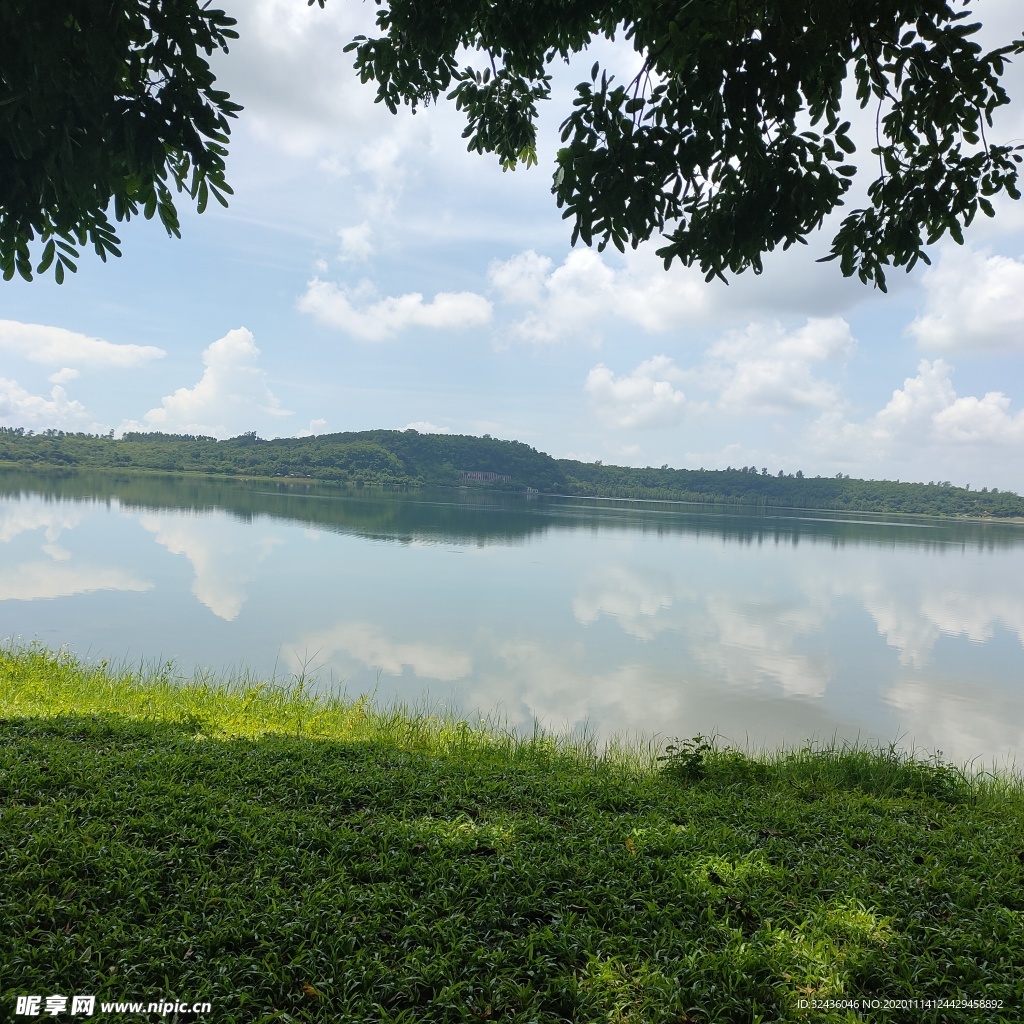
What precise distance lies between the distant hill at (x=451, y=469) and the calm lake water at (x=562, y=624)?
63.7m

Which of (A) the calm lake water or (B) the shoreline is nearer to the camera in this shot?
(A) the calm lake water

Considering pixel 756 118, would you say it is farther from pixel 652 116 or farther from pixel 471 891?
pixel 471 891

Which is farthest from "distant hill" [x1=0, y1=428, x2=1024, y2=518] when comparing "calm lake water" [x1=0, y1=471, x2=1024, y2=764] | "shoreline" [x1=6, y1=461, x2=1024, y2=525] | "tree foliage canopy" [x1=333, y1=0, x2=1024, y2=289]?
"tree foliage canopy" [x1=333, y1=0, x2=1024, y2=289]

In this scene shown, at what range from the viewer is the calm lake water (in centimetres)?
1015

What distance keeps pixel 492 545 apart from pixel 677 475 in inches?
3645

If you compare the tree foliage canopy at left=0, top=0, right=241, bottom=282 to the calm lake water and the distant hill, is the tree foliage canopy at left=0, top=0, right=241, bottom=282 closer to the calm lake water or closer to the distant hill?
the calm lake water

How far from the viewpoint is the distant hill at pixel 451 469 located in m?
89.8

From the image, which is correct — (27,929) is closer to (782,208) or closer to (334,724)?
(334,724)

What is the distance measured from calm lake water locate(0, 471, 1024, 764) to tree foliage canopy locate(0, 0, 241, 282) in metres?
7.39

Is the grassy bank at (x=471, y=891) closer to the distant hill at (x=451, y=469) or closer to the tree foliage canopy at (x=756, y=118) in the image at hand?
the tree foliage canopy at (x=756, y=118)

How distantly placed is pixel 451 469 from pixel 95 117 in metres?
102

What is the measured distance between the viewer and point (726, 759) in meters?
5.13

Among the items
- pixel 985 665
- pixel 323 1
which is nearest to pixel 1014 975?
pixel 323 1

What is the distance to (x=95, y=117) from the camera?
2.97m
